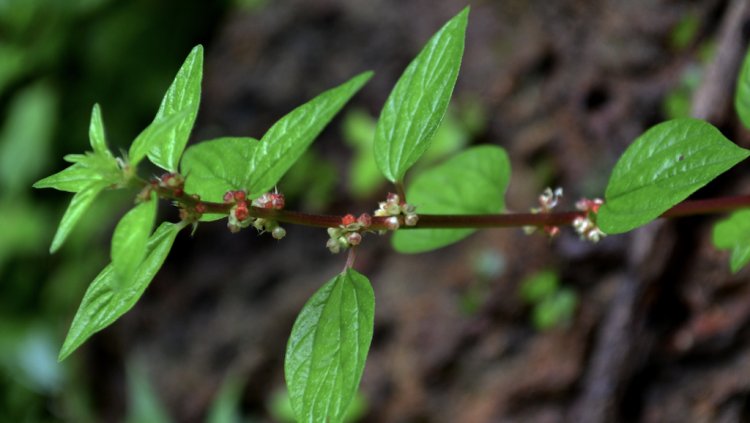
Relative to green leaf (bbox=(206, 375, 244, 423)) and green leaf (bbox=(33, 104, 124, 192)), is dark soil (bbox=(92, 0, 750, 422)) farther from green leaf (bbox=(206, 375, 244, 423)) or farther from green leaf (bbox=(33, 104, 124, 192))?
green leaf (bbox=(33, 104, 124, 192))

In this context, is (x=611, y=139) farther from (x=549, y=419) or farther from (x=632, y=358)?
(x=549, y=419)

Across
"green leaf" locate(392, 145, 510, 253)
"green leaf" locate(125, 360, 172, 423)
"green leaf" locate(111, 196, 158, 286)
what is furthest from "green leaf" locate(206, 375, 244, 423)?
"green leaf" locate(111, 196, 158, 286)

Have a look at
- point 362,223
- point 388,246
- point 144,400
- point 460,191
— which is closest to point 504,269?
point 388,246

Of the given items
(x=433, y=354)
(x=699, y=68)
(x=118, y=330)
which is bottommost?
(x=118, y=330)

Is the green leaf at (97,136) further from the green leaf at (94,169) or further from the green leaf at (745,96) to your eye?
the green leaf at (745,96)

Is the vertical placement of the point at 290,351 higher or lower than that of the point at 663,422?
lower

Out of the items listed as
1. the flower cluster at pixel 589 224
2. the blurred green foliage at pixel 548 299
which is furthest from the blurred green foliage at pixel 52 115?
the flower cluster at pixel 589 224

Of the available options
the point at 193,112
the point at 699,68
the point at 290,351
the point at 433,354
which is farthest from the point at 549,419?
the point at 193,112

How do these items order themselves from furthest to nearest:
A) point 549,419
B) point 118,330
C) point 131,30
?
point 131,30, point 118,330, point 549,419
